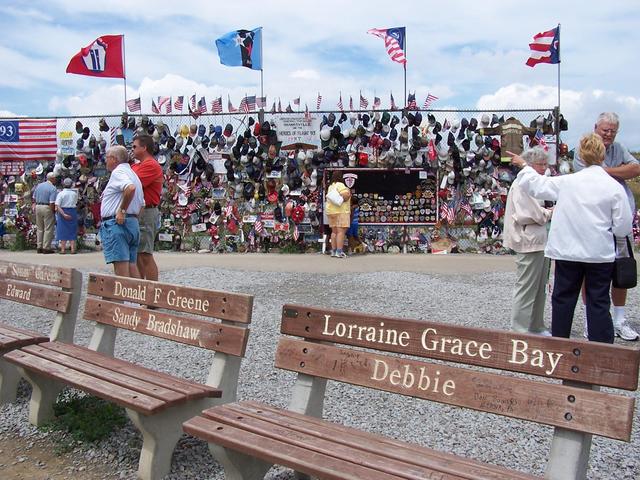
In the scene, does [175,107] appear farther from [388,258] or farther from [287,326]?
[287,326]

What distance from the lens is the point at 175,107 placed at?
13.2 metres

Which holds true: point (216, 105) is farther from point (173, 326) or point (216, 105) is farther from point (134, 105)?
point (173, 326)

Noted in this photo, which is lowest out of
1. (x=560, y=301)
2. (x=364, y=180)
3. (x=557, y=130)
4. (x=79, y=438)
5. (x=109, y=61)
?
(x=79, y=438)

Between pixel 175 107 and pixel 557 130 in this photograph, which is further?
pixel 175 107

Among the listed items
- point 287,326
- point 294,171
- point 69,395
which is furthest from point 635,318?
point 294,171

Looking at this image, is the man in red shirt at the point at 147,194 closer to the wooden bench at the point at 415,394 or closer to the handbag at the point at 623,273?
the wooden bench at the point at 415,394

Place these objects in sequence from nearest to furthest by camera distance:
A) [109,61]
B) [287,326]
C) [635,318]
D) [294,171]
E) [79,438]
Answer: [287,326] < [79,438] < [635,318] < [294,171] < [109,61]

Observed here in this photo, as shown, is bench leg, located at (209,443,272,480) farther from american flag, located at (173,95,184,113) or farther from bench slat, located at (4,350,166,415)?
american flag, located at (173,95,184,113)

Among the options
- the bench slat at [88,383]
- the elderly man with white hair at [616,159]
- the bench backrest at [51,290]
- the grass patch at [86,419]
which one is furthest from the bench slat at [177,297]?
the elderly man with white hair at [616,159]

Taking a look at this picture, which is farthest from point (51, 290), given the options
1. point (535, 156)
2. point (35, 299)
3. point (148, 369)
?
point (535, 156)

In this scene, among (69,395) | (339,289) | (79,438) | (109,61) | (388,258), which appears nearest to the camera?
(79,438)

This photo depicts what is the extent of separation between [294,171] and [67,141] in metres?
5.47

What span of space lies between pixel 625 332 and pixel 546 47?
8489mm

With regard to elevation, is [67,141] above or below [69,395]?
above
